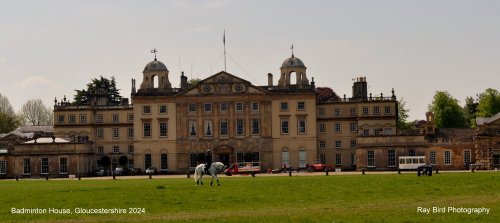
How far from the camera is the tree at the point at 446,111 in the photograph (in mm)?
110000

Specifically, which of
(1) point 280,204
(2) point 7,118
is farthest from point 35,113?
(1) point 280,204

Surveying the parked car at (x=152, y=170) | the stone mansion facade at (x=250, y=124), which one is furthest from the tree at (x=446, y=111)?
the parked car at (x=152, y=170)

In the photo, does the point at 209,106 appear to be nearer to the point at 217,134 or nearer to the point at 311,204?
the point at 217,134

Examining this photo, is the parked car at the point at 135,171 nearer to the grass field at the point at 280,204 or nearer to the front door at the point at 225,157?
the front door at the point at 225,157

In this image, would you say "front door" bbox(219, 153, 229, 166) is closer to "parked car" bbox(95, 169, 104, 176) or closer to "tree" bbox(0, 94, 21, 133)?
"parked car" bbox(95, 169, 104, 176)

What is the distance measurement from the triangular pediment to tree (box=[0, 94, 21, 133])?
127ft

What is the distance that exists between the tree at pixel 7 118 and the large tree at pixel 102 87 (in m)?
12.1

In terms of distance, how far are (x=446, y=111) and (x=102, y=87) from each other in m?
40.4

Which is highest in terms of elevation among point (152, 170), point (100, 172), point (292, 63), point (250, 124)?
point (292, 63)

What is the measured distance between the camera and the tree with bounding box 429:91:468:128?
110 meters

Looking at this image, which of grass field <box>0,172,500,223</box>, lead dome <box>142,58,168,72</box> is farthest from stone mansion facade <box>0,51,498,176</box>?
grass field <box>0,172,500,223</box>

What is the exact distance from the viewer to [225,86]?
8788 cm

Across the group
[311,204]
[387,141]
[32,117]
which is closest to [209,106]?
[387,141]

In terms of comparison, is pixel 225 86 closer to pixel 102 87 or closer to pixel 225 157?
pixel 225 157
